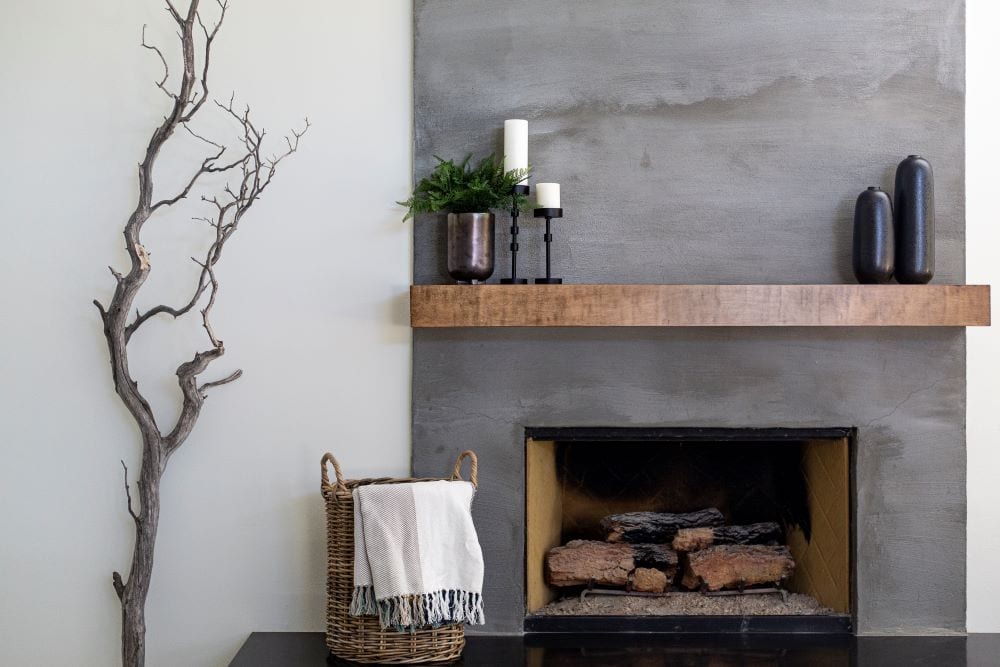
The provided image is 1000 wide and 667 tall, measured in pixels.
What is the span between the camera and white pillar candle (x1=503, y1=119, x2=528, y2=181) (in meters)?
2.22

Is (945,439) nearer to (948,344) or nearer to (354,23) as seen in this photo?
(948,344)

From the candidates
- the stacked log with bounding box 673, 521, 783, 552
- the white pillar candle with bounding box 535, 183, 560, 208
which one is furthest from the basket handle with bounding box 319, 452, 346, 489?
the stacked log with bounding box 673, 521, 783, 552

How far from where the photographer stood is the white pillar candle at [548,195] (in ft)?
7.22

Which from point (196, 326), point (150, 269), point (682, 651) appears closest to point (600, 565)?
point (682, 651)

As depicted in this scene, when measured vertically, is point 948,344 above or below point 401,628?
above

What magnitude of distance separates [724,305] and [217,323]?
1.24m

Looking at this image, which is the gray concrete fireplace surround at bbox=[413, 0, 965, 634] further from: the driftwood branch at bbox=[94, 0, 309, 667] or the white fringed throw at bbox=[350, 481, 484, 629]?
the driftwood branch at bbox=[94, 0, 309, 667]

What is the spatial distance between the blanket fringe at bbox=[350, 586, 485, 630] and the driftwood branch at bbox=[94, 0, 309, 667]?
1.88ft

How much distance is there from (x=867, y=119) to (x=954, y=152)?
23 centimetres

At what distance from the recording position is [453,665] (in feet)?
6.86

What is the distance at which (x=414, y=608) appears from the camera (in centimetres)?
205

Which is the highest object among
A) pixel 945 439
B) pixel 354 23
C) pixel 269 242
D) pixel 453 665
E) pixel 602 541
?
pixel 354 23

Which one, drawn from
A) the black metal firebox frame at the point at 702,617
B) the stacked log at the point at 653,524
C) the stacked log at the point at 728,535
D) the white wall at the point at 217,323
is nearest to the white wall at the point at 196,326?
the white wall at the point at 217,323

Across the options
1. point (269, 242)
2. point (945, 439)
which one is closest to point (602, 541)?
point (945, 439)
